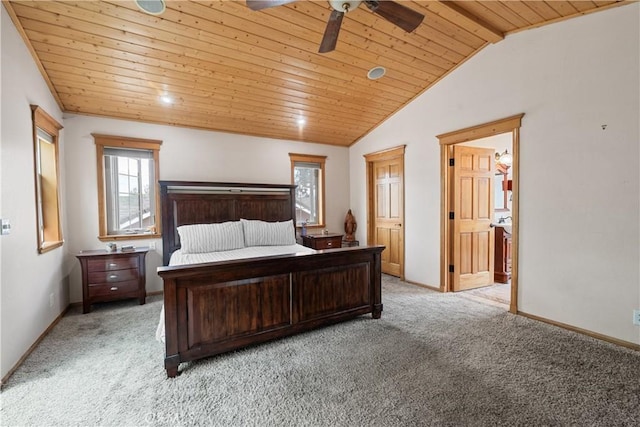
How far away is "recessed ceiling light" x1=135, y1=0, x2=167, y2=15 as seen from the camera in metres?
2.32

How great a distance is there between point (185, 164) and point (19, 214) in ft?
7.02

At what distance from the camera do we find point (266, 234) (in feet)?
13.6

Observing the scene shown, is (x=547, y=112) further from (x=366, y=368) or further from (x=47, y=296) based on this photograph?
(x=47, y=296)

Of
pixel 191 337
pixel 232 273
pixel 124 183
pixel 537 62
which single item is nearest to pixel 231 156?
pixel 124 183

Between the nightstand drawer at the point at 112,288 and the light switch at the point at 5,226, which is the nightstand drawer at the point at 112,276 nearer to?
the nightstand drawer at the point at 112,288

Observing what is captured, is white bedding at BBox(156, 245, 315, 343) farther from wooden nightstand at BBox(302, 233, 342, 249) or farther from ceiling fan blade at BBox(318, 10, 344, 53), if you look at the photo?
ceiling fan blade at BBox(318, 10, 344, 53)

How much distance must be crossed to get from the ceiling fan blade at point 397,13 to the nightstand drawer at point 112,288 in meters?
3.91

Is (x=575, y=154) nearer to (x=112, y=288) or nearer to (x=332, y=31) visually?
(x=332, y=31)

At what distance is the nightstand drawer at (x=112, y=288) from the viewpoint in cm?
344

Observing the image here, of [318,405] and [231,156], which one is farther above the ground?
[231,156]

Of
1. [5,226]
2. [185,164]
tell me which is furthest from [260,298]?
[185,164]

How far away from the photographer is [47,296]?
115 inches

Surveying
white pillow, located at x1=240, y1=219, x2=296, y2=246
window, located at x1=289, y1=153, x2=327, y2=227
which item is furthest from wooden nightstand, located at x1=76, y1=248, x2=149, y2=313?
window, located at x1=289, y1=153, x2=327, y2=227

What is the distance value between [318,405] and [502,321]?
2343 millimetres
